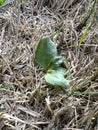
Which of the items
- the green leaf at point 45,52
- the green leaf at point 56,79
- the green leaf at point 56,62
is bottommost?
the green leaf at point 56,79

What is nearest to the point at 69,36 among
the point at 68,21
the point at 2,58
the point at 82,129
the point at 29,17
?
the point at 68,21

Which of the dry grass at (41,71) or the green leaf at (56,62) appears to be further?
the green leaf at (56,62)

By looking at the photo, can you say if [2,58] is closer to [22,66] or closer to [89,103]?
[22,66]

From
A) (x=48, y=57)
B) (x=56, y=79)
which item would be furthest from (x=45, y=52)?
(x=56, y=79)

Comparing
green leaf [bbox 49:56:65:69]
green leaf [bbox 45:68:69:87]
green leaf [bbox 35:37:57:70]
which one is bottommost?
green leaf [bbox 45:68:69:87]

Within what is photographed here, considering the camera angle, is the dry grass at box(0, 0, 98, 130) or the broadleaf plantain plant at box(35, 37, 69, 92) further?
the broadleaf plantain plant at box(35, 37, 69, 92)

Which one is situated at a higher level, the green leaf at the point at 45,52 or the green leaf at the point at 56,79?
the green leaf at the point at 45,52
